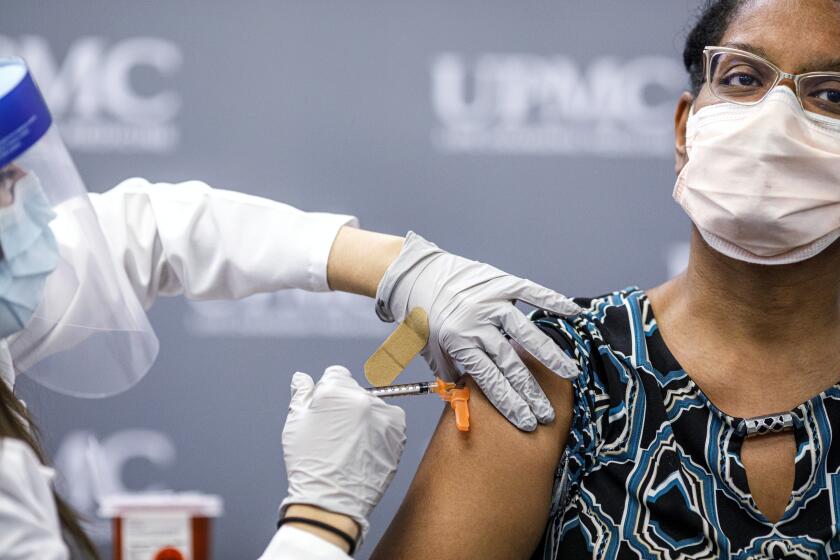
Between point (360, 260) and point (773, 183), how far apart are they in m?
0.57

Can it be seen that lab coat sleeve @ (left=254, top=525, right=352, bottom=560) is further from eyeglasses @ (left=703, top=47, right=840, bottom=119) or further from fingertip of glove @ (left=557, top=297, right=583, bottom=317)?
eyeglasses @ (left=703, top=47, right=840, bottom=119)

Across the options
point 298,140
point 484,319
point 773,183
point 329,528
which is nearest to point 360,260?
point 484,319

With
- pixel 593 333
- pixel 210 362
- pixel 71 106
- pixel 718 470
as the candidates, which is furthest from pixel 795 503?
pixel 71 106

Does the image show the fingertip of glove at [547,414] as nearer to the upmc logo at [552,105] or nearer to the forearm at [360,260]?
the forearm at [360,260]

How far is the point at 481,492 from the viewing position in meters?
1.21

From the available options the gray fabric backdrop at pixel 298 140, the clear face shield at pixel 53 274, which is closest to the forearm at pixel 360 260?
the clear face shield at pixel 53 274

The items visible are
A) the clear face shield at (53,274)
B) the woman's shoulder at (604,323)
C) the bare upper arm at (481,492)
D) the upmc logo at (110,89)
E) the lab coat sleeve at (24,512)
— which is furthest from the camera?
the upmc logo at (110,89)

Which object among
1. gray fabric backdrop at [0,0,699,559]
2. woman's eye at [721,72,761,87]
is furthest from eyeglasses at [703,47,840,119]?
gray fabric backdrop at [0,0,699,559]

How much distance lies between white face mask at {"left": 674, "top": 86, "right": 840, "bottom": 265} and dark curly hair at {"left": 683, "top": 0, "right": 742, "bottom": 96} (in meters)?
0.12

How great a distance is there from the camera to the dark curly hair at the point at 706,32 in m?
1.34

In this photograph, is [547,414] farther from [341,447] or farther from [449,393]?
[341,447]

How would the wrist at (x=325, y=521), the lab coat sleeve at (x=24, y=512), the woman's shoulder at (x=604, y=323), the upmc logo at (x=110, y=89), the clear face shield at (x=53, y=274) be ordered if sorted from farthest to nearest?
1. the upmc logo at (x=110, y=89)
2. the woman's shoulder at (x=604, y=323)
3. the wrist at (x=325, y=521)
4. the clear face shield at (x=53, y=274)
5. the lab coat sleeve at (x=24, y=512)

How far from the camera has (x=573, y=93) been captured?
2363 mm

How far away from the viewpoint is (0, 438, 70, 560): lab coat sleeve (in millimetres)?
833
